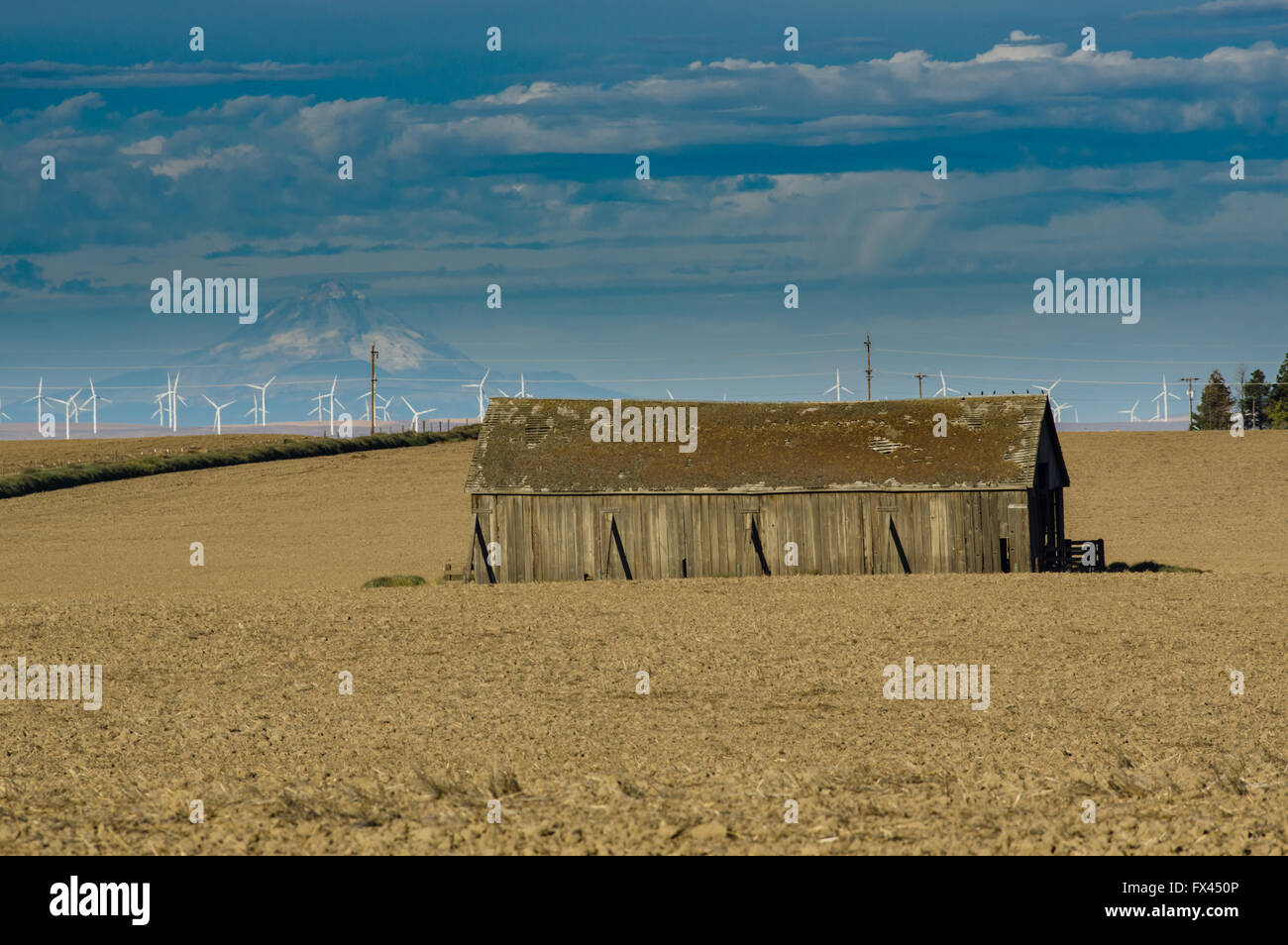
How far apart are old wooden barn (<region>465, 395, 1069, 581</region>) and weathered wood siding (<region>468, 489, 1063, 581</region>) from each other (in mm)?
42

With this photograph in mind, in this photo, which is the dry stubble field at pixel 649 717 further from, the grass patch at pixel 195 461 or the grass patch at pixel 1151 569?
the grass patch at pixel 195 461

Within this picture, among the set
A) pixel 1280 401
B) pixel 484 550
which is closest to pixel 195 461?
pixel 484 550

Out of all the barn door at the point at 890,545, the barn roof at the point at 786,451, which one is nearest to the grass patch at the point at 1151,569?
the barn roof at the point at 786,451

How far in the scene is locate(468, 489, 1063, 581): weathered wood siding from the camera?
37.9m

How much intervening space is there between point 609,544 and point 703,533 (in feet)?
9.49

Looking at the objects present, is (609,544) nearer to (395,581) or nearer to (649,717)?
(395,581)

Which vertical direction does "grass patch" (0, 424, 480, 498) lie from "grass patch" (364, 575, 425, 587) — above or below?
above

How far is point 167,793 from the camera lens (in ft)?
42.8

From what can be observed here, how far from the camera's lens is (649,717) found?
17703mm

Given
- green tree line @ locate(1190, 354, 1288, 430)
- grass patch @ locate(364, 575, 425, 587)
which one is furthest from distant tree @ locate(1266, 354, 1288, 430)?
grass patch @ locate(364, 575, 425, 587)

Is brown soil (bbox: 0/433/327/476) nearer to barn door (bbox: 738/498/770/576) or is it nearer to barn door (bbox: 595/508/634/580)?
barn door (bbox: 595/508/634/580)
